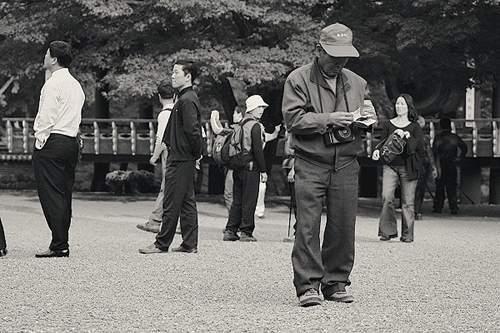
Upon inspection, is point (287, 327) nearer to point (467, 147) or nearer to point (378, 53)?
point (378, 53)

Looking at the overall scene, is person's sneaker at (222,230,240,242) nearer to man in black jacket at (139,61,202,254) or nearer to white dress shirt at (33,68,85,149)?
man in black jacket at (139,61,202,254)

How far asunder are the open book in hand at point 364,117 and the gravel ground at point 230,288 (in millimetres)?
1269

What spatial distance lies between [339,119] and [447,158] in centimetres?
1563

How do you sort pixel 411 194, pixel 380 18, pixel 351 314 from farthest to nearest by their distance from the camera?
pixel 380 18
pixel 411 194
pixel 351 314

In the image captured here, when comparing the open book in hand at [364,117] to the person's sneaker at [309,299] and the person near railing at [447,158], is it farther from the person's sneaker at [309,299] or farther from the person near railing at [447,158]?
the person near railing at [447,158]

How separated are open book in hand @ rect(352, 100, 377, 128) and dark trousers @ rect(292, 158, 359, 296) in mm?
305

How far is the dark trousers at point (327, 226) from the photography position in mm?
7820

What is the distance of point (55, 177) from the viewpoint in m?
10.7

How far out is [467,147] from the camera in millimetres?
24672

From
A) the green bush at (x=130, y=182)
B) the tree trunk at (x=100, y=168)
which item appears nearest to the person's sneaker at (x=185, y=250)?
the green bush at (x=130, y=182)

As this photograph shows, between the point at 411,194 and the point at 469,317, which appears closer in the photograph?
the point at 469,317

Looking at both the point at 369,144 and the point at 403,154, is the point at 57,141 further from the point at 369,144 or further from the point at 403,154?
the point at 369,144

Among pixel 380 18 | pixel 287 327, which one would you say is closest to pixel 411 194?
pixel 287 327

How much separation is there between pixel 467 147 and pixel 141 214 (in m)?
7.88
